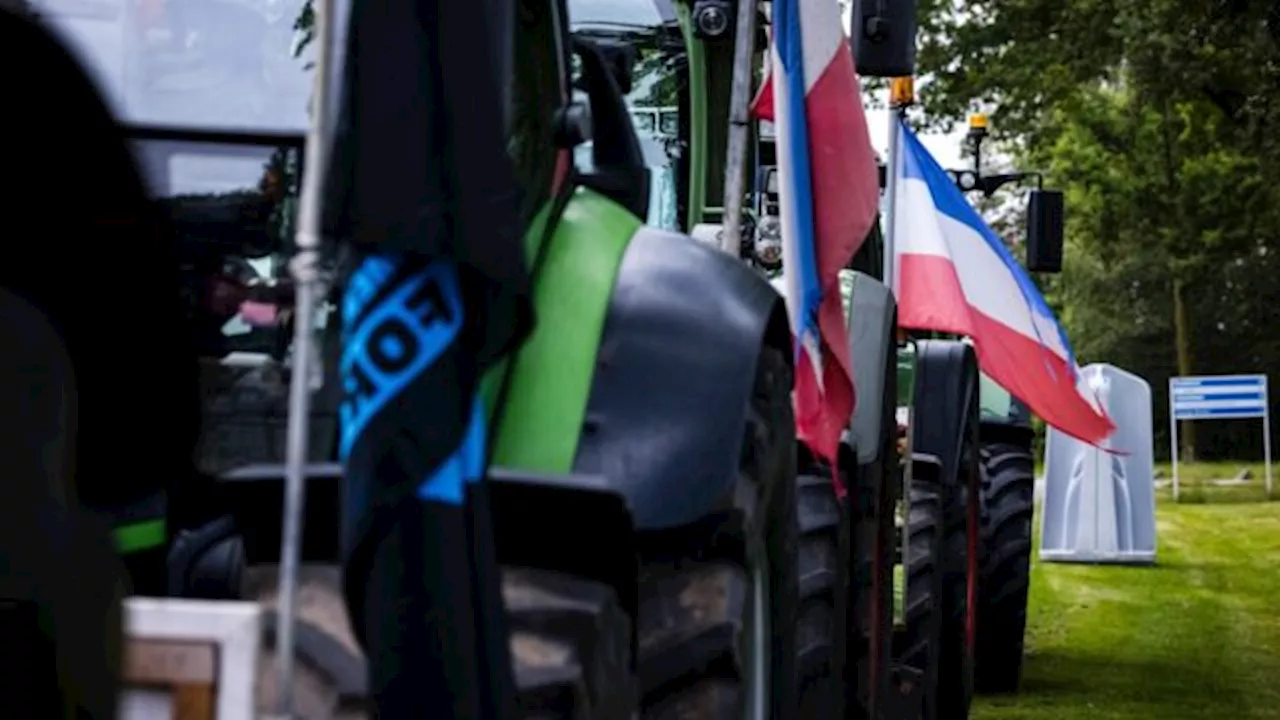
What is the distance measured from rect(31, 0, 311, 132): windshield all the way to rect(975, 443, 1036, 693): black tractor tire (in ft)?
30.6

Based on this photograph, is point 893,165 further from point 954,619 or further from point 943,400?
point 954,619

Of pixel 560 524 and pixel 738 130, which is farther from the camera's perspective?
pixel 738 130

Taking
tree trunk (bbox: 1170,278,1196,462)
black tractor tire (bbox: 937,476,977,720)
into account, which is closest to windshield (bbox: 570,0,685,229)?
black tractor tire (bbox: 937,476,977,720)

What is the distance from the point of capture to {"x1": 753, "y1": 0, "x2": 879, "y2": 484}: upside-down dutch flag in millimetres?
6336

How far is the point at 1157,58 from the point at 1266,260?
35.6 m

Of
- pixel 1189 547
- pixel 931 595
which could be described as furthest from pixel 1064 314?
pixel 931 595

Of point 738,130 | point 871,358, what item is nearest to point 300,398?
point 738,130

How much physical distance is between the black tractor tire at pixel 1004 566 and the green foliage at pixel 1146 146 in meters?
3.68

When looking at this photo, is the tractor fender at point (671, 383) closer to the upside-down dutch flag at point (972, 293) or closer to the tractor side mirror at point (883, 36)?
the tractor side mirror at point (883, 36)

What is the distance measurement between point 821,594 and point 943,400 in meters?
4.49

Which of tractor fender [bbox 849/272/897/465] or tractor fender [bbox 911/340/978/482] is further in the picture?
tractor fender [bbox 911/340/978/482]

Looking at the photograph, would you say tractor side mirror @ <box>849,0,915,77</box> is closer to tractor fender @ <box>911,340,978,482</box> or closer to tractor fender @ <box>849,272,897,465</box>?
tractor fender @ <box>849,272,897,465</box>

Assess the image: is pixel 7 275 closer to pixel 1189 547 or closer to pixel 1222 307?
pixel 1189 547

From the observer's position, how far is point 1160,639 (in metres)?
17.4
